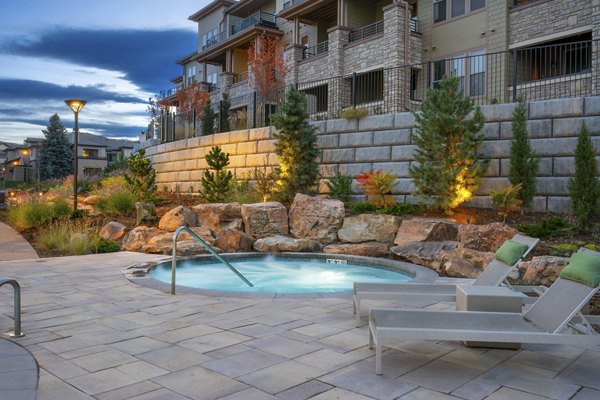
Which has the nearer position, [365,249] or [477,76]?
[365,249]

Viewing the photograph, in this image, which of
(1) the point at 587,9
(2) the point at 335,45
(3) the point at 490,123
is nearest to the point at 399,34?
(2) the point at 335,45

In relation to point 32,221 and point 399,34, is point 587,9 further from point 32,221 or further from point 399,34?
point 32,221

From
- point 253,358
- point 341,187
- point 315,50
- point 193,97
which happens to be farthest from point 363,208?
point 193,97

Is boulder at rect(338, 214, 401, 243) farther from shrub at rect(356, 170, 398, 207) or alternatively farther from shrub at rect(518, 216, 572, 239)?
shrub at rect(518, 216, 572, 239)

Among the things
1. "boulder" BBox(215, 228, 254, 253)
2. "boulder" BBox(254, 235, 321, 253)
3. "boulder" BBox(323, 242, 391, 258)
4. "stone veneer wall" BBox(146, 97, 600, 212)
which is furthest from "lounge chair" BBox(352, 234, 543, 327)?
"stone veneer wall" BBox(146, 97, 600, 212)

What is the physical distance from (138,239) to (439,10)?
14.4m

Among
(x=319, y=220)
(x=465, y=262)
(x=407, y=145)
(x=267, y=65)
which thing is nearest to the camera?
(x=465, y=262)

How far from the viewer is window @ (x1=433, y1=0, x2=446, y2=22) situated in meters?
A: 18.2

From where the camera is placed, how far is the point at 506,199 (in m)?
9.95

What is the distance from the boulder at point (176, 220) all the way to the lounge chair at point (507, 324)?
869 centimetres

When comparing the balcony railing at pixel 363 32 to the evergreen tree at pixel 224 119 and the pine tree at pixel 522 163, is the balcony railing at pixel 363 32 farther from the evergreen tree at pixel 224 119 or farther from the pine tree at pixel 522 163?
the pine tree at pixel 522 163

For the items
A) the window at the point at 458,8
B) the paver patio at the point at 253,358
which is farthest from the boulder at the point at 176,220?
the window at the point at 458,8

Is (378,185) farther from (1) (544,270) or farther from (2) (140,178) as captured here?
(2) (140,178)

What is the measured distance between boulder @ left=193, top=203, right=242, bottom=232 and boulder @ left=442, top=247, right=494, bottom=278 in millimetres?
5624
